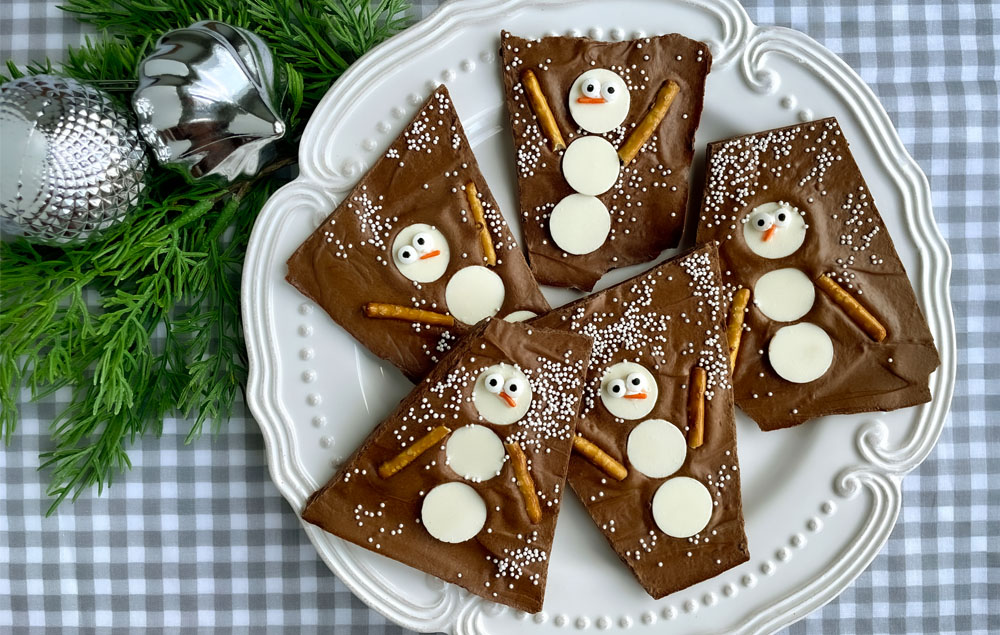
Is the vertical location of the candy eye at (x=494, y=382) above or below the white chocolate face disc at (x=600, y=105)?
below

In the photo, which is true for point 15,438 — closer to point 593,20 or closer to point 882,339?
point 593,20

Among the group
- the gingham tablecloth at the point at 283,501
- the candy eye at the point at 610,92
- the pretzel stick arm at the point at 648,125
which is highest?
the candy eye at the point at 610,92

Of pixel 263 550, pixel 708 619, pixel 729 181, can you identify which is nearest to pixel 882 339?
Answer: pixel 729 181

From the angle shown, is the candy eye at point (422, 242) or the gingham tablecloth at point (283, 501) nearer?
the candy eye at point (422, 242)

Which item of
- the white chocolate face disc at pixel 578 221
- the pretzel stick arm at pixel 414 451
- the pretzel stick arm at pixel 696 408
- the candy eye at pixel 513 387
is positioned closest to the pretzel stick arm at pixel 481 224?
the white chocolate face disc at pixel 578 221

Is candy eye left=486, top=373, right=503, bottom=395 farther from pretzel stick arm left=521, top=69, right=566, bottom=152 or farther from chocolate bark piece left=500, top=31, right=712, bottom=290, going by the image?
pretzel stick arm left=521, top=69, right=566, bottom=152

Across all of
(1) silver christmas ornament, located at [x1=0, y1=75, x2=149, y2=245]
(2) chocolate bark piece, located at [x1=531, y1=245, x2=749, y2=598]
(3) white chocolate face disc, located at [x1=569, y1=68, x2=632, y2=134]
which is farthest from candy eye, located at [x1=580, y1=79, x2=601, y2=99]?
(1) silver christmas ornament, located at [x1=0, y1=75, x2=149, y2=245]

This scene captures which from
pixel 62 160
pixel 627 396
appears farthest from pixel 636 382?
pixel 62 160

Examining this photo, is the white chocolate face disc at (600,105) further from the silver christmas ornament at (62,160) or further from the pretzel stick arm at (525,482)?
the silver christmas ornament at (62,160)
